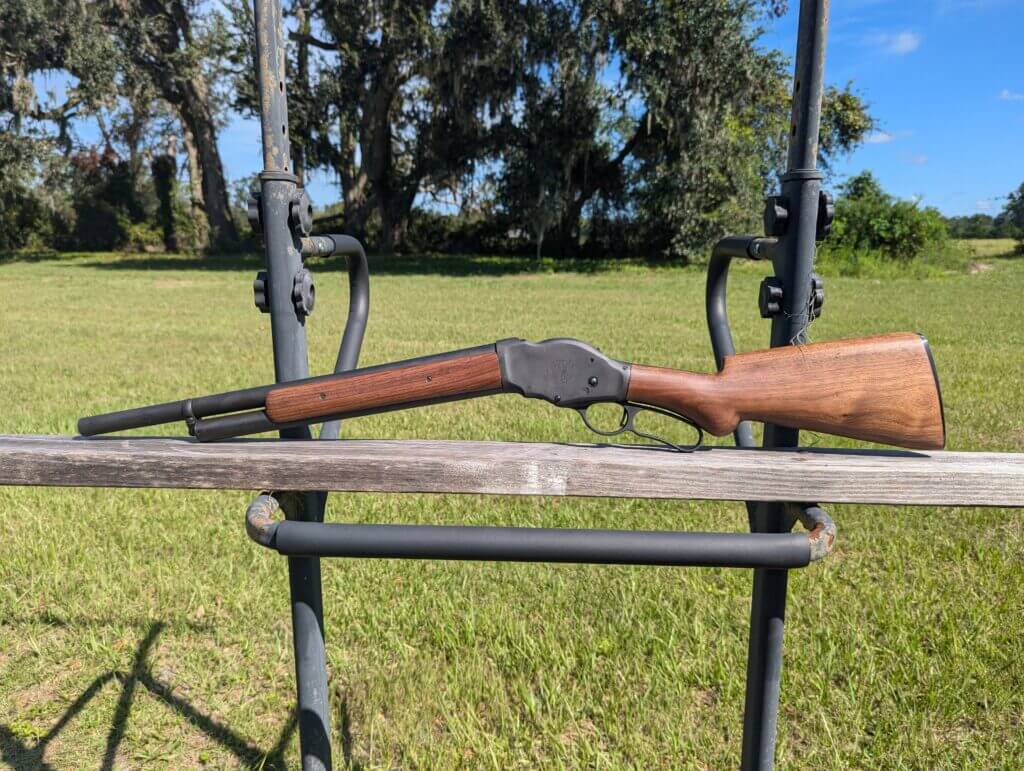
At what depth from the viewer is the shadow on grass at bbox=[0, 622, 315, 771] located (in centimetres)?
231

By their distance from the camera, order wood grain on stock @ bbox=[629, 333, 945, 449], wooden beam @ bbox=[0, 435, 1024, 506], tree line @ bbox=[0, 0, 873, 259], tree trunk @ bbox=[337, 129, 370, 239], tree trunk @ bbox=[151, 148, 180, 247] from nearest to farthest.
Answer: wooden beam @ bbox=[0, 435, 1024, 506]
wood grain on stock @ bbox=[629, 333, 945, 449]
tree line @ bbox=[0, 0, 873, 259]
tree trunk @ bbox=[337, 129, 370, 239]
tree trunk @ bbox=[151, 148, 180, 247]

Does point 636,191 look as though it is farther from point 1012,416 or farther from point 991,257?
point 1012,416

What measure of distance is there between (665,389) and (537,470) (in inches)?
13.0

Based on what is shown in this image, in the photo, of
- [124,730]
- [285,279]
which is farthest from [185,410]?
[124,730]

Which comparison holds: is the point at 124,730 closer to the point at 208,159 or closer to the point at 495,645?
the point at 495,645

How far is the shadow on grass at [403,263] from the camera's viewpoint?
69.6ft

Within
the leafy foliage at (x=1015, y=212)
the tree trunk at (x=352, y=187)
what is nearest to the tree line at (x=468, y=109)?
the tree trunk at (x=352, y=187)

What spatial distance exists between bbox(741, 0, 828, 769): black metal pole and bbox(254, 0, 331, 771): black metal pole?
3.05 feet

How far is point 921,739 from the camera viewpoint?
2270 millimetres

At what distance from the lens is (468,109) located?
20.8 m

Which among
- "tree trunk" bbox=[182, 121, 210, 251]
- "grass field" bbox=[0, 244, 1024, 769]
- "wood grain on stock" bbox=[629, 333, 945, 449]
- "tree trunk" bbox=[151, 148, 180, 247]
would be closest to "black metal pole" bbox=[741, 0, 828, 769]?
"wood grain on stock" bbox=[629, 333, 945, 449]

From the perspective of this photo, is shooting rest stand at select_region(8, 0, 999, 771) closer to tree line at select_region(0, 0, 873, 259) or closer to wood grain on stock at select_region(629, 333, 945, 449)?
wood grain on stock at select_region(629, 333, 945, 449)

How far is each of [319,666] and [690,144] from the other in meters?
19.9

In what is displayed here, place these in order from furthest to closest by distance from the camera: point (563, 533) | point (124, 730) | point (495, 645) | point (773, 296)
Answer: point (495, 645), point (124, 730), point (773, 296), point (563, 533)
